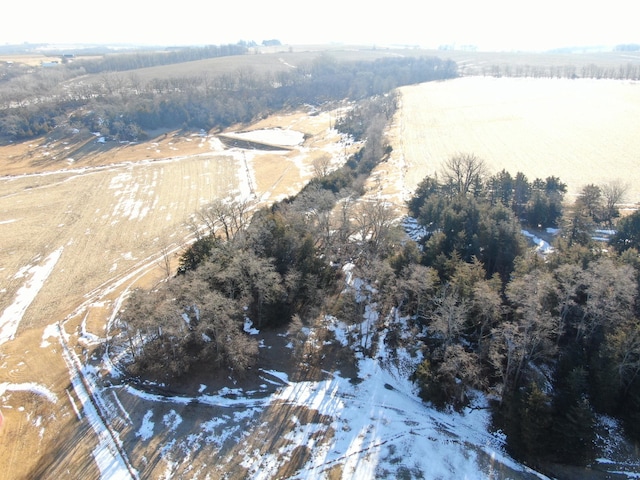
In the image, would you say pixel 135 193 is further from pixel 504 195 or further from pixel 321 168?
pixel 504 195

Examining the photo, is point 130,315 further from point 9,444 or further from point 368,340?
point 368,340

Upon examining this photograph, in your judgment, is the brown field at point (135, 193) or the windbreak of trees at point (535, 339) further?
the brown field at point (135, 193)

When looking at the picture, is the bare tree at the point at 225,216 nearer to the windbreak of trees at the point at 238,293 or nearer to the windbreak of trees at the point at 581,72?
the windbreak of trees at the point at 238,293

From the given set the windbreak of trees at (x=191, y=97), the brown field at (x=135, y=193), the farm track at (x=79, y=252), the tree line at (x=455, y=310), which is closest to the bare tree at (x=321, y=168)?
the farm track at (x=79, y=252)

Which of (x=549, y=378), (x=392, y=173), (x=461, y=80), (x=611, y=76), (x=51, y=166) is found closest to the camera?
(x=549, y=378)

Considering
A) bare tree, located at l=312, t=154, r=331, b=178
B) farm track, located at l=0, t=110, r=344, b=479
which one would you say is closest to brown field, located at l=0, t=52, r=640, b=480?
farm track, located at l=0, t=110, r=344, b=479

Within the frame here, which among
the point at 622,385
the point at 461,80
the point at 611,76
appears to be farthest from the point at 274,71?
the point at 622,385

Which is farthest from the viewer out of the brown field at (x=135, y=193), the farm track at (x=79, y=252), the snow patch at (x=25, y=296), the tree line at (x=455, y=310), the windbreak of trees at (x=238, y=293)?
the snow patch at (x=25, y=296)

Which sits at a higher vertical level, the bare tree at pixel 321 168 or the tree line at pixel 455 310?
the bare tree at pixel 321 168
